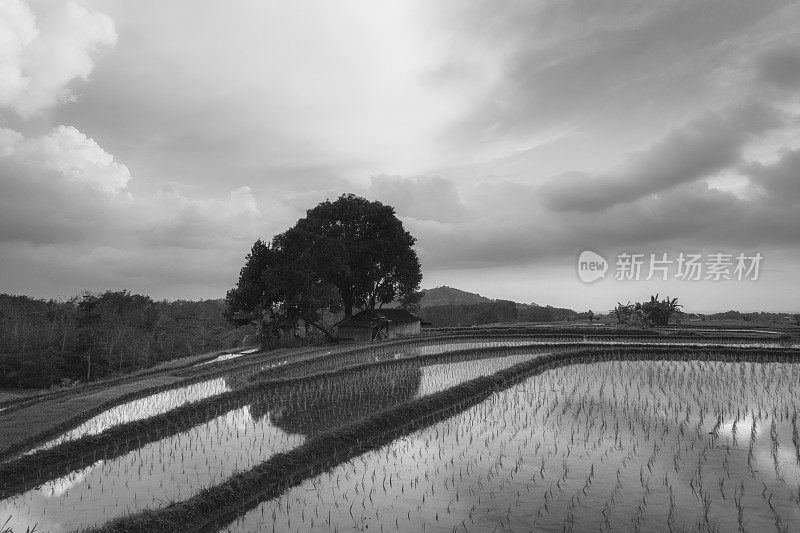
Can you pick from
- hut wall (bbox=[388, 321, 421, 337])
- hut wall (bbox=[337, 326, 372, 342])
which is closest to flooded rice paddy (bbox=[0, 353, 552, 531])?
hut wall (bbox=[337, 326, 372, 342])

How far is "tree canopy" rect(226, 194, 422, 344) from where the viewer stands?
3183 cm

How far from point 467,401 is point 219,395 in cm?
678

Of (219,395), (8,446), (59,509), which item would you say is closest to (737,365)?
(219,395)

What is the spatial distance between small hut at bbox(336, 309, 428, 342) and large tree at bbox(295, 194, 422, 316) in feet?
7.83

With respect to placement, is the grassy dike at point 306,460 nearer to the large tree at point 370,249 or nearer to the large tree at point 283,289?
the large tree at point 283,289

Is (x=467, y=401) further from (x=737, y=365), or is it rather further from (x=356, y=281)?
(x=356, y=281)

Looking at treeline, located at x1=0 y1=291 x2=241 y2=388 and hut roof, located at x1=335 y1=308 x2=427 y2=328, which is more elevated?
hut roof, located at x1=335 y1=308 x2=427 y2=328

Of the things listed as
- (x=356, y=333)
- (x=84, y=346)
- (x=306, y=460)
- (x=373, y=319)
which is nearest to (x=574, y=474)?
(x=306, y=460)

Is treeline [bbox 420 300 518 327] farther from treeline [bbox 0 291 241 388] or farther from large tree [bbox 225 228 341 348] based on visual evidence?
large tree [bbox 225 228 341 348]

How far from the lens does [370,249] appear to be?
122ft

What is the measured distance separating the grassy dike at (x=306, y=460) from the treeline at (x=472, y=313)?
4432 centimetres

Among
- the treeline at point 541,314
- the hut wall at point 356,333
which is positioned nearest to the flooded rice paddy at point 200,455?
the hut wall at point 356,333

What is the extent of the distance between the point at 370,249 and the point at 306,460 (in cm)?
2913

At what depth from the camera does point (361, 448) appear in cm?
908
